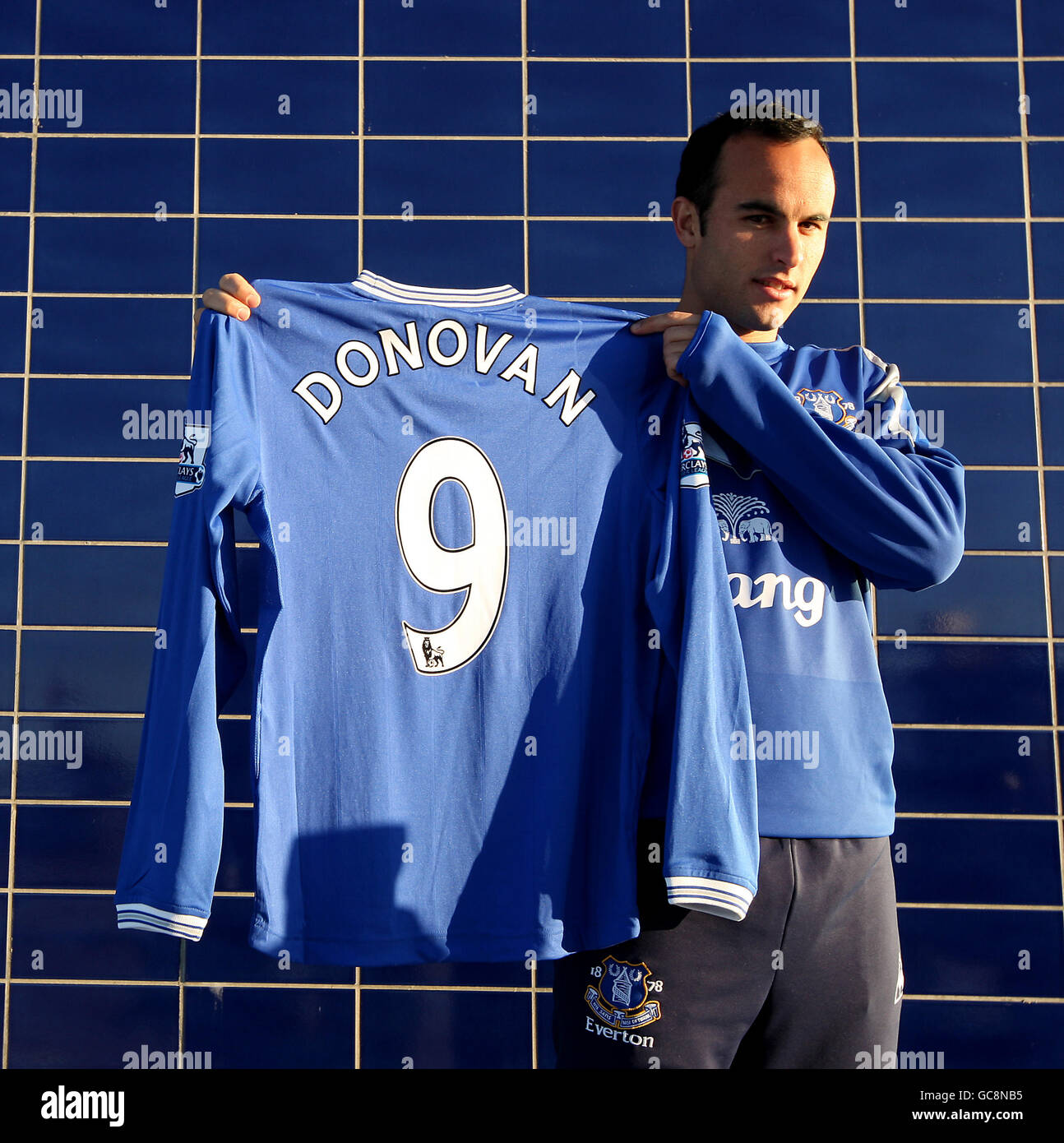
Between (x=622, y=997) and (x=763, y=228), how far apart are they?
42.9 inches

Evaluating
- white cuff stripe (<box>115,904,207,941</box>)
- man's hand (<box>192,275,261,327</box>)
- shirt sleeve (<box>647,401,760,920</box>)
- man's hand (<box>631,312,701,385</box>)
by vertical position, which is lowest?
white cuff stripe (<box>115,904,207,941</box>)

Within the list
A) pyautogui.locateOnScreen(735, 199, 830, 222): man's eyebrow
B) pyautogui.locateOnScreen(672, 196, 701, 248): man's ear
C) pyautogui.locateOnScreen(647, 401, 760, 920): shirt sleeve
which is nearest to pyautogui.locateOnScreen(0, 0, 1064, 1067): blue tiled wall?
pyautogui.locateOnScreen(672, 196, 701, 248): man's ear

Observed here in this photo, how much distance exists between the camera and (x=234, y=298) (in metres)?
1.62

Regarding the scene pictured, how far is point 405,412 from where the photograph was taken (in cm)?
165

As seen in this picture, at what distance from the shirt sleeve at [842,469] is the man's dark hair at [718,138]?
0.85 feet

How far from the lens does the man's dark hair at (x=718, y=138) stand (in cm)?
163

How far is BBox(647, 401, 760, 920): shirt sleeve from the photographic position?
4.48ft

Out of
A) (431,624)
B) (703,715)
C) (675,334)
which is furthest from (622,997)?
(675,334)

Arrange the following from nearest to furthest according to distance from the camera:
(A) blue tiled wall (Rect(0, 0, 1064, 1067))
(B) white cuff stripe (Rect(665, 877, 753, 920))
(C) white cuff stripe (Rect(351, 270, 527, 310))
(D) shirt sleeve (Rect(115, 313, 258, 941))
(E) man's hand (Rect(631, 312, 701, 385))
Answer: (B) white cuff stripe (Rect(665, 877, 753, 920)), (D) shirt sleeve (Rect(115, 313, 258, 941)), (E) man's hand (Rect(631, 312, 701, 385)), (C) white cuff stripe (Rect(351, 270, 527, 310)), (A) blue tiled wall (Rect(0, 0, 1064, 1067))

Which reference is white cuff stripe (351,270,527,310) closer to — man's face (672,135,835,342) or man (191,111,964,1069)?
man (191,111,964,1069)

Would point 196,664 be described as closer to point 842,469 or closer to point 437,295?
point 437,295

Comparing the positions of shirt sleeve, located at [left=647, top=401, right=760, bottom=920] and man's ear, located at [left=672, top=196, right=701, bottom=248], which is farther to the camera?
man's ear, located at [left=672, top=196, right=701, bottom=248]

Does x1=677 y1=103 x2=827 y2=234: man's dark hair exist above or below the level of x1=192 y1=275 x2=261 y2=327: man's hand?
above
